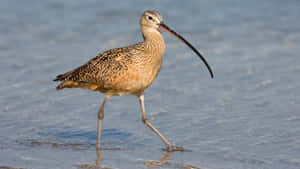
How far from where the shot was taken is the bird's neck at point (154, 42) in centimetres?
770

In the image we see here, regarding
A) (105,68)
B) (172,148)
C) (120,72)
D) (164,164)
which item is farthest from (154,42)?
(164,164)

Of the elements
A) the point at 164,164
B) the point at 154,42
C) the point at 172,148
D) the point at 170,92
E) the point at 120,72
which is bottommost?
the point at 164,164

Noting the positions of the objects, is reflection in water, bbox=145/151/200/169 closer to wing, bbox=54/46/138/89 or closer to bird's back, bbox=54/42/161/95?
bird's back, bbox=54/42/161/95

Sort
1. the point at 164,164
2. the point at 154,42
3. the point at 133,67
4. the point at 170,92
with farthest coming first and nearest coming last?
the point at 170,92, the point at 154,42, the point at 133,67, the point at 164,164

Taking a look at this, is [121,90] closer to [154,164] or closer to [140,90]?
[140,90]

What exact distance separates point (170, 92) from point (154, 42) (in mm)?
2377

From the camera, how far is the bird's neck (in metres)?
7.70

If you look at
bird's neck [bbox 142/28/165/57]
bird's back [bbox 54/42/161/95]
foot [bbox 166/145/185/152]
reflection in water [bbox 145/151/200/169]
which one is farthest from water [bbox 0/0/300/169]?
bird's neck [bbox 142/28/165/57]

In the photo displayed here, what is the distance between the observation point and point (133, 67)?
7523 mm

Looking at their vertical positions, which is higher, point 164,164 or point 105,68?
point 105,68

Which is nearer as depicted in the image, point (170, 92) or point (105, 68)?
point (105, 68)

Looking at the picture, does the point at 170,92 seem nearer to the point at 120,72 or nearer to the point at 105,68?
the point at 105,68

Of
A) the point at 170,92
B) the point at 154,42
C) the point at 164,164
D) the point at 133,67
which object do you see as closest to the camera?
the point at 164,164

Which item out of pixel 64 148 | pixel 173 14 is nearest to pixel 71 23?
pixel 173 14
